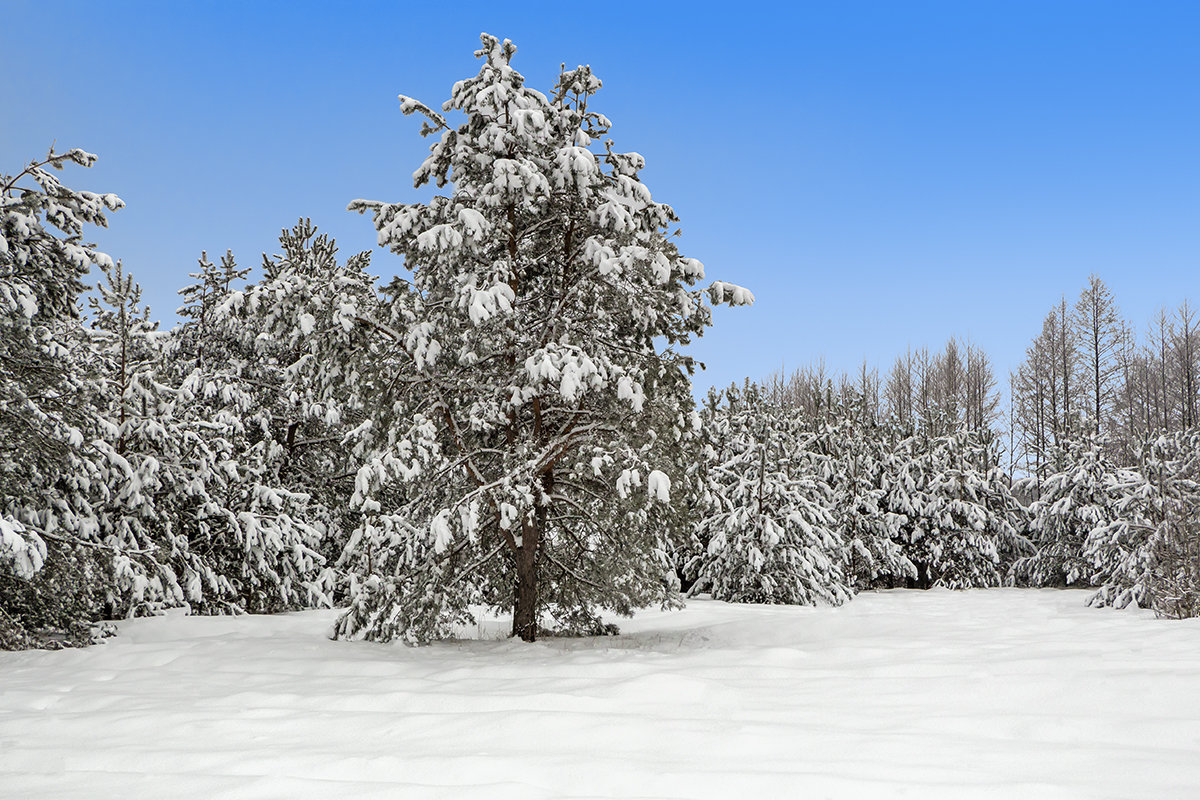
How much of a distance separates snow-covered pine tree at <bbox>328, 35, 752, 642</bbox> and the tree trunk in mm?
25

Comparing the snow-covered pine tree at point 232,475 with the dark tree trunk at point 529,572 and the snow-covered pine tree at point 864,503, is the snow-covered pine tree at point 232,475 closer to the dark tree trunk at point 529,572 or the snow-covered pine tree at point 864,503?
the dark tree trunk at point 529,572

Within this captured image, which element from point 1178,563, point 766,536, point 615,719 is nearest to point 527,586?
point 615,719

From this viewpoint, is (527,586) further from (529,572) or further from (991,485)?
(991,485)

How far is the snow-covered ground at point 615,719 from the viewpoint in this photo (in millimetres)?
4020

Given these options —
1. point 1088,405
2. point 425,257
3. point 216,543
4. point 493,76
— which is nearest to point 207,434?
point 216,543

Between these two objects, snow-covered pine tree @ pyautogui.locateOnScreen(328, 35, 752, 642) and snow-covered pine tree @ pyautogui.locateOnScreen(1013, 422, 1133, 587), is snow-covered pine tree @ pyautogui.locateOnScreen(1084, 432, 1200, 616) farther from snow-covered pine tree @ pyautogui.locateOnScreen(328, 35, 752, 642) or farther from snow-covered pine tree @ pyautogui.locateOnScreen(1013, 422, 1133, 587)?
snow-covered pine tree @ pyautogui.locateOnScreen(328, 35, 752, 642)

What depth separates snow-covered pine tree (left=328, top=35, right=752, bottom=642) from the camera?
26.2 feet

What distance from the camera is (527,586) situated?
358 inches

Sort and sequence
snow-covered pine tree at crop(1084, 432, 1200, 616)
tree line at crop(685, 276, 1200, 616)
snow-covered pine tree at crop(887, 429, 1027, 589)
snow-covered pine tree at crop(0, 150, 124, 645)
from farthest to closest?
1. snow-covered pine tree at crop(887, 429, 1027, 589)
2. tree line at crop(685, 276, 1200, 616)
3. snow-covered pine tree at crop(1084, 432, 1200, 616)
4. snow-covered pine tree at crop(0, 150, 124, 645)

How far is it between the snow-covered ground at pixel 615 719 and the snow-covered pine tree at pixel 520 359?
0.94 meters

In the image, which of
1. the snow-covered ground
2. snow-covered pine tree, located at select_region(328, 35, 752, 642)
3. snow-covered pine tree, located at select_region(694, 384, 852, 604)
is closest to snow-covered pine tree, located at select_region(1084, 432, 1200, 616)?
the snow-covered ground

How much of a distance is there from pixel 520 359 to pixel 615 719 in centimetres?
406

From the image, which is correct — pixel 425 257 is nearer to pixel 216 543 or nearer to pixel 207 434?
pixel 207 434

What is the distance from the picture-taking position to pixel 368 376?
870 cm
